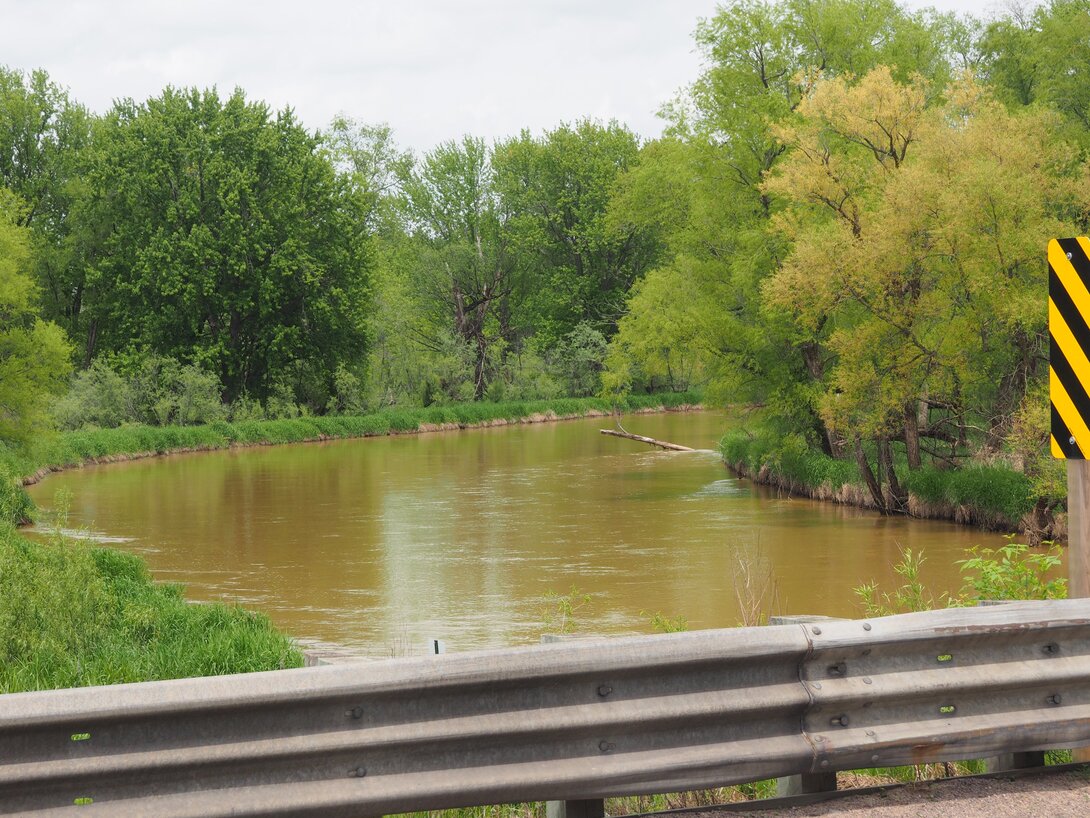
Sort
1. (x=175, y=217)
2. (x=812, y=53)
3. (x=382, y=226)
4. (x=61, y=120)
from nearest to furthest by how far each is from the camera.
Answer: (x=812, y=53)
(x=175, y=217)
(x=61, y=120)
(x=382, y=226)

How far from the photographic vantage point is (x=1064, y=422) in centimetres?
561

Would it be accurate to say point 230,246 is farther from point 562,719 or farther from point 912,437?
point 562,719

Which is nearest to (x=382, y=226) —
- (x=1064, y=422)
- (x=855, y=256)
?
(x=855, y=256)

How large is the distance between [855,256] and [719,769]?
69.8ft

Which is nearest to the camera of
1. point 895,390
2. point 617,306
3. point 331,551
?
point 331,551

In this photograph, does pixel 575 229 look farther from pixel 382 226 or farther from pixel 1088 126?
pixel 1088 126

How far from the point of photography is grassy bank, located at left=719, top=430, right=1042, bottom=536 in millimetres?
23141

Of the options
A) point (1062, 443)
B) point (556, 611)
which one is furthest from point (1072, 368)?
point (556, 611)

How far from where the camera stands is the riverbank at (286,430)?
4197cm

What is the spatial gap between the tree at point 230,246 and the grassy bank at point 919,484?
2711 cm

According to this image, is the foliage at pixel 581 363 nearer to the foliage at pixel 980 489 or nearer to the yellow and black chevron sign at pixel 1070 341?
the foliage at pixel 980 489

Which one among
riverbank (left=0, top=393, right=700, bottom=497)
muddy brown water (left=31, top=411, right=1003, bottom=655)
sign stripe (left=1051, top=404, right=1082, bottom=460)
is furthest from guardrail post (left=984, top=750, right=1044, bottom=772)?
riverbank (left=0, top=393, right=700, bottom=497)

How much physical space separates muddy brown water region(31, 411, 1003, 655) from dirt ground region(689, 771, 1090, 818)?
716 centimetres

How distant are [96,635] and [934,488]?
758 inches
